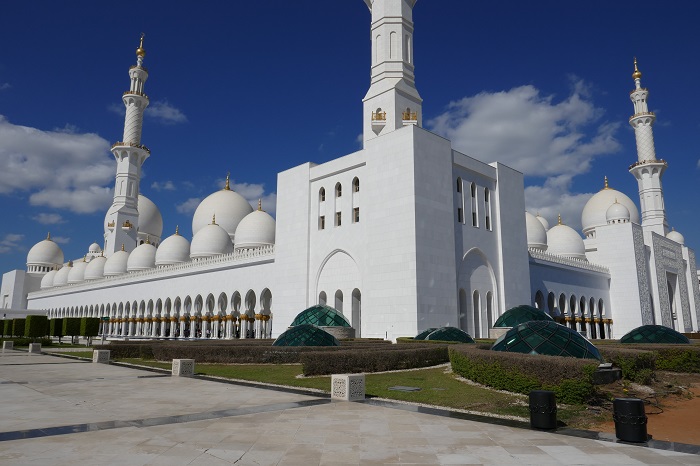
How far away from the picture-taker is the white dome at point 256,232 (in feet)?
148

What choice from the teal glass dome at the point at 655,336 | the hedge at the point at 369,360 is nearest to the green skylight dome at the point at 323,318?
the hedge at the point at 369,360

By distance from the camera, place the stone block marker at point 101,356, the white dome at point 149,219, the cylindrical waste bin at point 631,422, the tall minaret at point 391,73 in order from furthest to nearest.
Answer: the white dome at point 149,219 → the tall minaret at point 391,73 → the stone block marker at point 101,356 → the cylindrical waste bin at point 631,422

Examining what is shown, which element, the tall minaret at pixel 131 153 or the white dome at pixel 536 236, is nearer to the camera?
the white dome at pixel 536 236

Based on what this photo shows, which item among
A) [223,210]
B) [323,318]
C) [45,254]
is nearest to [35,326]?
[223,210]

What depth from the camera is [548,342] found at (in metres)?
13.1

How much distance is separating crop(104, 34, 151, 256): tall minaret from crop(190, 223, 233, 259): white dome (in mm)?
12447

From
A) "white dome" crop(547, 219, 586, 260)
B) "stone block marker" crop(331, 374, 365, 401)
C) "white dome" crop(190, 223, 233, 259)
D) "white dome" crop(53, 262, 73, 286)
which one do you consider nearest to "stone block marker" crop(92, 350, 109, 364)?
"stone block marker" crop(331, 374, 365, 401)

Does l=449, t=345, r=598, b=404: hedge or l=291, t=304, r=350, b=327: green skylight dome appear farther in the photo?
l=291, t=304, r=350, b=327: green skylight dome

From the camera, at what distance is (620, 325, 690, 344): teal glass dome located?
21.6 m

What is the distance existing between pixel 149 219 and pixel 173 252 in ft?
55.9

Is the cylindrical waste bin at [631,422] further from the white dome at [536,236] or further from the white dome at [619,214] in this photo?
the white dome at [619,214]

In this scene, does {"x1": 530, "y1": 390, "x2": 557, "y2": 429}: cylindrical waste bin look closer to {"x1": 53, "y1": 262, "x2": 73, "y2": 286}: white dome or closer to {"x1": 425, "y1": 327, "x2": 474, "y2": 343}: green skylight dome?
{"x1": 425, "y1": 327, "x2": 474, "y2": 343}: green skylight dome

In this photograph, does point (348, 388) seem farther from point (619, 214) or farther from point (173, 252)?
point (619, 214)

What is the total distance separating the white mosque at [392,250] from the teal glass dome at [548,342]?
12.5 m
